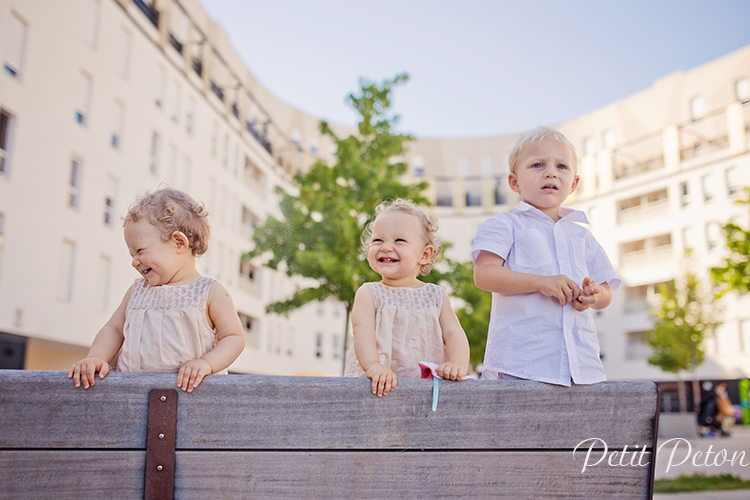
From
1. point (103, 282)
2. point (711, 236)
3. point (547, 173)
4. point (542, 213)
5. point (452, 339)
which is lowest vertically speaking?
point (452, 339)

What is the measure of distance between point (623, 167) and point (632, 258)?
18.4 ft

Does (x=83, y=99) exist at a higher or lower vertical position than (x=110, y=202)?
higher

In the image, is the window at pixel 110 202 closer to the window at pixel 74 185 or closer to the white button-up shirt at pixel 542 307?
the window at pixel 74 185

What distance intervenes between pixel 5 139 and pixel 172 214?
52.0 feet

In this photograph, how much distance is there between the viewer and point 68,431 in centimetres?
151

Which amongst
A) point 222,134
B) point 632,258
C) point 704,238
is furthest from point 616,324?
point 222,134

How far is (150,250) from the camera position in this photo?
226 cm

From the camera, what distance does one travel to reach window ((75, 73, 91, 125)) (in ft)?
61.0

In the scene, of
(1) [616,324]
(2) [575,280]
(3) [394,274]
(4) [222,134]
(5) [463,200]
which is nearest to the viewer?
(2) [575,280]

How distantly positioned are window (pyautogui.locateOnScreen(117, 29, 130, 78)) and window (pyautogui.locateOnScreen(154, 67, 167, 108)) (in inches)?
83.0

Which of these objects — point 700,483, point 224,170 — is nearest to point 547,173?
point 700,483

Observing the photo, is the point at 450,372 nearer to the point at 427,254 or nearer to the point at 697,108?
the point at 427,254

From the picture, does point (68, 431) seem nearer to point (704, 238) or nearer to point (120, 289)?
point (120, 289)

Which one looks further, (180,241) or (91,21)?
(91,21)
